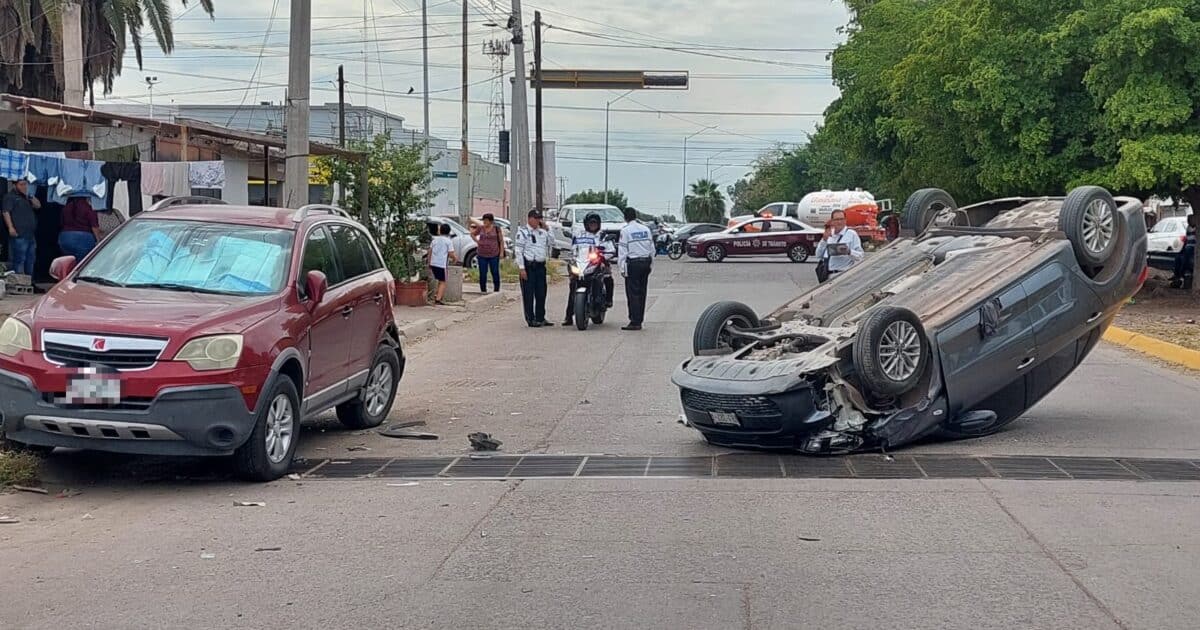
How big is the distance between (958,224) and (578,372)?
188 inches

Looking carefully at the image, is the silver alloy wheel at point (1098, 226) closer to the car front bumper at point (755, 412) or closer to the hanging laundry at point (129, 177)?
the car front bumper at point (755, 412)

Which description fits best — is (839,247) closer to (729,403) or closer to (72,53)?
(729,403)

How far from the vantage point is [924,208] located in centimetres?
1211

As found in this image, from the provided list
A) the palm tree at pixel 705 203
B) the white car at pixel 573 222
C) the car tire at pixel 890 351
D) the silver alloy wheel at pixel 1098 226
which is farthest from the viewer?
the palm tree at pixel 705 203

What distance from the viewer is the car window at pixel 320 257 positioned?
9.59 m

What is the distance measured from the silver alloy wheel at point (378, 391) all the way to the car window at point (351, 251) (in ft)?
2.87

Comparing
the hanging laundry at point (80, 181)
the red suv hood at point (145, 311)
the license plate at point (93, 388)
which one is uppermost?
the hanging laundry at point (80, 181)

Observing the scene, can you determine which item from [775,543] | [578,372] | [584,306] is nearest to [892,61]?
[584,306]

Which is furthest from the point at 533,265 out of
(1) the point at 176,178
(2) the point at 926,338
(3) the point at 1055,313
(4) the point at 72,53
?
(4) the point at 72,53

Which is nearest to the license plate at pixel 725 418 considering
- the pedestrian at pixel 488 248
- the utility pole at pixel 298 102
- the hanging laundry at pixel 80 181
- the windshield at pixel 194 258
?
the windshield at pixel 194 258

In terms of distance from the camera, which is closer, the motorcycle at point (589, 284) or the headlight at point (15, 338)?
the headlight at point (15, 338)

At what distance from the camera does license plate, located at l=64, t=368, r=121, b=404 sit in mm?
7859

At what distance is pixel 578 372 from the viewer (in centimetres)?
1458

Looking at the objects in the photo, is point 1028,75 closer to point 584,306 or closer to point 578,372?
point 584,306
